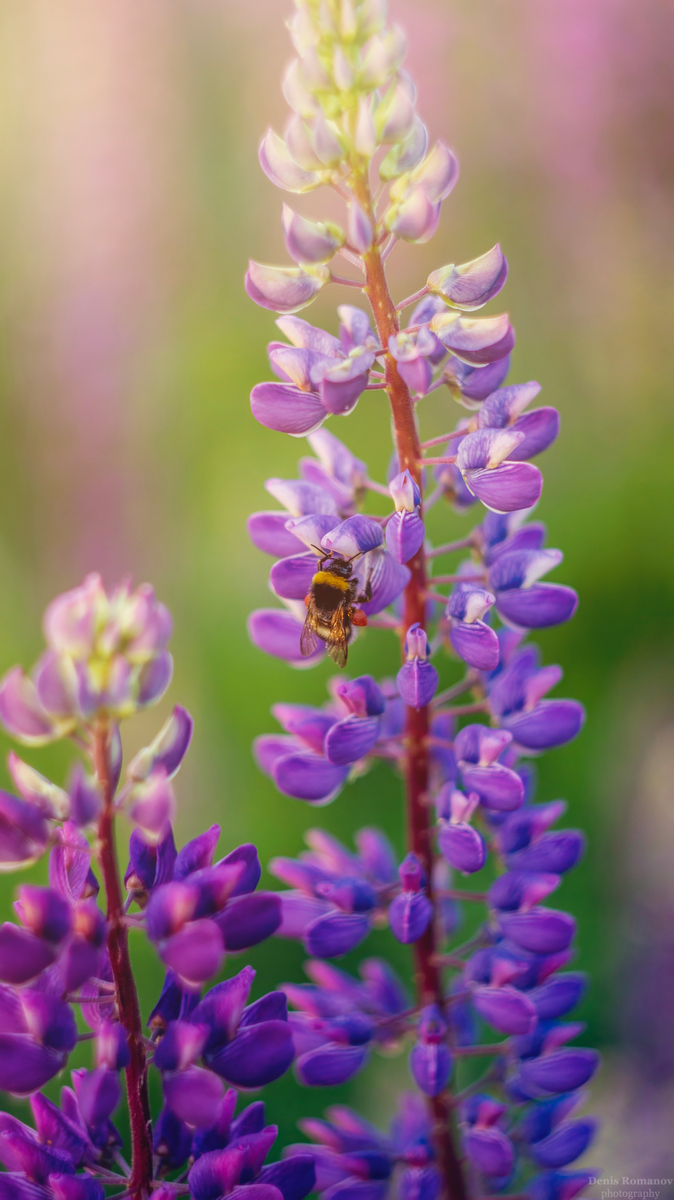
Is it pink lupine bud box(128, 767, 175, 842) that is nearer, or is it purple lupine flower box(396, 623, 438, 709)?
pink lupine bud box(128, 767, 175, 842)

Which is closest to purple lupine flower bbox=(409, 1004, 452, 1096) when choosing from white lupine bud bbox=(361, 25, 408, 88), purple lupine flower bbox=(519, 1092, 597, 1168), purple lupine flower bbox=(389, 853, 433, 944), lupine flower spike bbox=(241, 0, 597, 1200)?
lupine flower spike bbox=(241, 0, 597, 1200)

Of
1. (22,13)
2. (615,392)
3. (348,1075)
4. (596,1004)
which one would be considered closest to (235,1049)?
(348,1075)

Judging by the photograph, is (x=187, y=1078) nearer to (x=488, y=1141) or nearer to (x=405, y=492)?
(x=488, y=1141)

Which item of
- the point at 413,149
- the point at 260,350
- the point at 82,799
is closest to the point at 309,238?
the point at 413,149

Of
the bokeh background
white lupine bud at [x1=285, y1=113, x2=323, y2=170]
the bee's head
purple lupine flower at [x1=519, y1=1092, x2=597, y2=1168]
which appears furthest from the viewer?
the bokeh background

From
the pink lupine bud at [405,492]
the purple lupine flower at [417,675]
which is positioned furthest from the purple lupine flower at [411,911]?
the pink lupine bud at [405,492]

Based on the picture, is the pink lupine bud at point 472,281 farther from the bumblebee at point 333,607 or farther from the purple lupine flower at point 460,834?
the purple lupine flower at point 460,834

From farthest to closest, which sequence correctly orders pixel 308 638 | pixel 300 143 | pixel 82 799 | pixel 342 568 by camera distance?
pixel 308 638 < pixel 342 568 < pixel 300 143 < pixel 82 799

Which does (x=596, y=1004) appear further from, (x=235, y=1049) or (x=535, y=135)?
(x=535, y=135)

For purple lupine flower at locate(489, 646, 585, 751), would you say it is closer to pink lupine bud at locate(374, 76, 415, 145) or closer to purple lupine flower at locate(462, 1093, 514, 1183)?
purple lupine flower at locate(462, 1093, 514, 1183)
